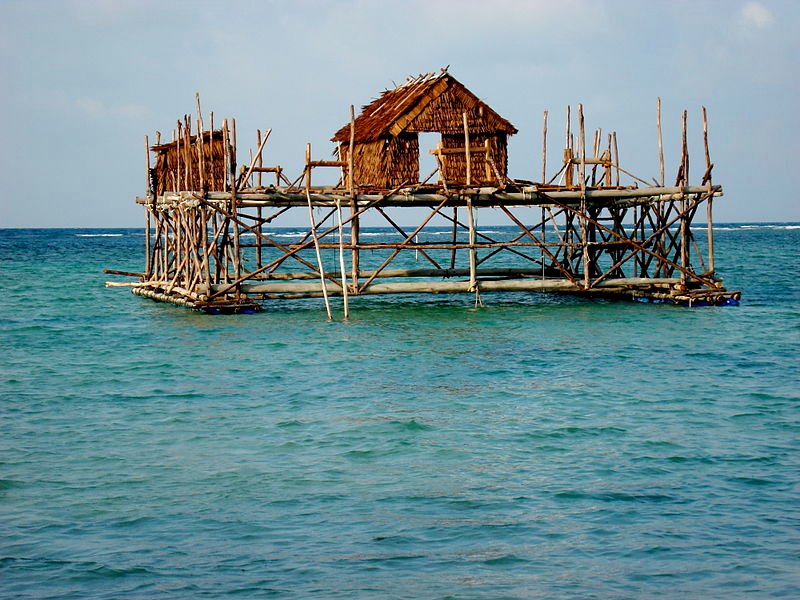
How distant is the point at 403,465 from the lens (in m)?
12.5

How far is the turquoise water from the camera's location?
30.0 ft

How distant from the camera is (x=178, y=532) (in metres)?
10.1

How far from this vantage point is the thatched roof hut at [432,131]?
29031 millimetres

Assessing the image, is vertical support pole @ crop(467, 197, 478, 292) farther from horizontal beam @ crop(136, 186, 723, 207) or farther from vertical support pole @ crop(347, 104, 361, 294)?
vertical support pole @ crop(347, 104, 361, 294)

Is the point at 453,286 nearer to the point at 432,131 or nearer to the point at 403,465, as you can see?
the point at 432,131

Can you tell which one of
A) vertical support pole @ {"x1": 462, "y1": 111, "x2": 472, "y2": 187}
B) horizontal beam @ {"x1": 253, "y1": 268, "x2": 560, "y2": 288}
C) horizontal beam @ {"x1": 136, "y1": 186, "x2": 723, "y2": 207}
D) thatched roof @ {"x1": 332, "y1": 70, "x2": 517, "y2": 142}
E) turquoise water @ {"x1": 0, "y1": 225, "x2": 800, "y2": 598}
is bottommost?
turquoise water @ {"x1": 0, "y1": 225, "x2": 800, "y2": 598}

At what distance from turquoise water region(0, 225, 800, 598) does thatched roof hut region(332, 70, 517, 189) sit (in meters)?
6.86

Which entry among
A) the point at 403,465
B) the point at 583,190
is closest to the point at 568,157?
the point at 583,190

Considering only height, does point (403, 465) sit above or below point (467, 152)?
below

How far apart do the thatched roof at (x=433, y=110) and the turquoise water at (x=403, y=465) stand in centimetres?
750

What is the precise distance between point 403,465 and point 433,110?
18344mm

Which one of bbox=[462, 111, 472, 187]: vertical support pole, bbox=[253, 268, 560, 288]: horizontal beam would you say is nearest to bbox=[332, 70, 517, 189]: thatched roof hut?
bbox=[462, 111, 472, 187]: vertical support pole

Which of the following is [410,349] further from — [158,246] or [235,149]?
[158,246]

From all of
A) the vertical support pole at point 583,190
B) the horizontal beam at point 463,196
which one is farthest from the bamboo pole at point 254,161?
the vertical support pole at point 583,190
